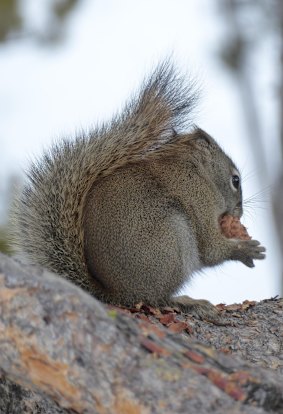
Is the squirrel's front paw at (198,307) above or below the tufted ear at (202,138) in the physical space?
below

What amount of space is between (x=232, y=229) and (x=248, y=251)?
21cm

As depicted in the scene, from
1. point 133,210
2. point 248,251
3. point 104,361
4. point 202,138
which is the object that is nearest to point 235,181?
point 202,138

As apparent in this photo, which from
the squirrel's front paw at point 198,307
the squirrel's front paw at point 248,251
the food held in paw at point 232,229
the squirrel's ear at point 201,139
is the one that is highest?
the squirrel's ear at point 201,139

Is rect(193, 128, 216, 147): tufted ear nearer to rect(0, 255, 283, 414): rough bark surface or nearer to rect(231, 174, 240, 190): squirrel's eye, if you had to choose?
rect(231, 174, 240, 190): squirrel's eye

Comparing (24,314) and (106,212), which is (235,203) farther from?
(24,314)

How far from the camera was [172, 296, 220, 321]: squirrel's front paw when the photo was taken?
11.8 ft

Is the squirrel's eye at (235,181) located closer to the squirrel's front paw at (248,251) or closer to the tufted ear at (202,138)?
the tufted ear at (202,138)

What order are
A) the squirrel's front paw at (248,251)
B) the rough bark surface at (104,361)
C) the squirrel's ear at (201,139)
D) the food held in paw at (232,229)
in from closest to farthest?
1. the rough bark surface at (104,361)
2. the squirrel's front paw at (248,251)
3. the food held in paw at (232,229)
4. the squirrel's ear at (201,139)

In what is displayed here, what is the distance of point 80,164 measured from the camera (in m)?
3.74

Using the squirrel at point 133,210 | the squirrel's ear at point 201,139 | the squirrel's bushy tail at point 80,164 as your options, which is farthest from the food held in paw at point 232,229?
the squirrel's bushy tail at point 80,164

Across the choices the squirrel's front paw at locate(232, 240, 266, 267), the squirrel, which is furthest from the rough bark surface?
the squirrel's front paw at locate(232, 240, 266, 267)

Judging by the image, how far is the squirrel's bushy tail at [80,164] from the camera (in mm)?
3625

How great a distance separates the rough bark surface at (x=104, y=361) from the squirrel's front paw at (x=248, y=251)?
1.84m

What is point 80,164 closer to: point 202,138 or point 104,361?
point 202,138
